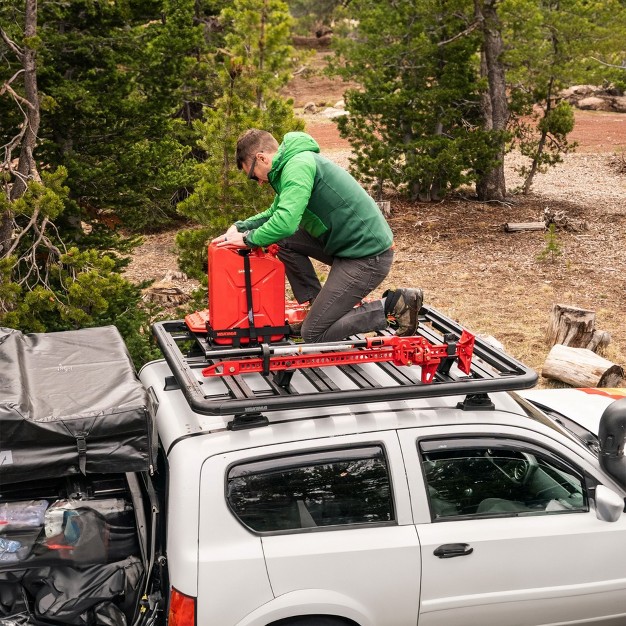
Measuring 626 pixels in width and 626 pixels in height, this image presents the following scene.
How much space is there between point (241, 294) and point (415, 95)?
1432 cm

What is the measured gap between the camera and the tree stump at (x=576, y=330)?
33.6 ft

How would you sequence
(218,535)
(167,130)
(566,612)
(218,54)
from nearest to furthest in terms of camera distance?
(218,535), (566,612), (167,130), (218,54)

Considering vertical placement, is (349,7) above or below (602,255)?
above

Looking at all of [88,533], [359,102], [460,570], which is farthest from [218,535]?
[359,102]

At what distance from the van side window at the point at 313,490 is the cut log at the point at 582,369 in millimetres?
5697

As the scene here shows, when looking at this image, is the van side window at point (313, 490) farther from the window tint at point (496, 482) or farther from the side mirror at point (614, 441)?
the side mirror at point (614, 441)

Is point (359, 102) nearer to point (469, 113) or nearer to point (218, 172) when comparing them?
point (469, 113)

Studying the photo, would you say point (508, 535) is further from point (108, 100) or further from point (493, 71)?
point (493, 71)

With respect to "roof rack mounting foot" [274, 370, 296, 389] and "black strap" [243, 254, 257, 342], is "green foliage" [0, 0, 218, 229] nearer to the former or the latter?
"black strap" [243, 254, 257, 342]

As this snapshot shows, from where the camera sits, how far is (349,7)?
1917cm

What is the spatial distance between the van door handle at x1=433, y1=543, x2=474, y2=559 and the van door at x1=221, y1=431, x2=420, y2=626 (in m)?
0.12

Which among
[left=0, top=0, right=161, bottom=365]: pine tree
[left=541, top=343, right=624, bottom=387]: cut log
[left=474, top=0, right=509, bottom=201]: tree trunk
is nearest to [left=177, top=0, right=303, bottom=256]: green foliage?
[left=0, top=0, right=161, bottom=365]: pine tree

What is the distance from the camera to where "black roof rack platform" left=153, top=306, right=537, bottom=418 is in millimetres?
3891

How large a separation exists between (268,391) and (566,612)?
194 centimetres
